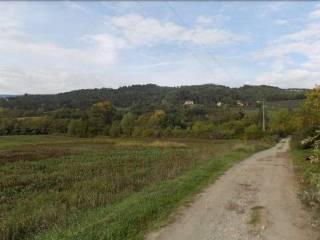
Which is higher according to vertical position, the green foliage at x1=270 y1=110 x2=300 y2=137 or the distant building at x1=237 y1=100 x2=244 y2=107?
the distant building at x1=237 y1=100 x2=244 y2=107

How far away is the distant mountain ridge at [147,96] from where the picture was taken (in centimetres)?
12904

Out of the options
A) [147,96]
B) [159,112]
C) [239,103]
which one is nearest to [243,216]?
[159,112]

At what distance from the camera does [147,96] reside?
15012 centimetres

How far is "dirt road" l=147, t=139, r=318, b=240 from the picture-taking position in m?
8.20

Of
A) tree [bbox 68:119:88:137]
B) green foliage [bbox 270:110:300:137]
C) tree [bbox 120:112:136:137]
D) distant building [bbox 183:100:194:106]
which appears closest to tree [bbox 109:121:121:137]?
tree [bbox 120:112:136:137]

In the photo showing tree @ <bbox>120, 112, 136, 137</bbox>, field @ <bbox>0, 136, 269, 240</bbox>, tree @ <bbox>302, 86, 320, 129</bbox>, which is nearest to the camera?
field @ <bbox>0, 136, 269, 240</bbox>

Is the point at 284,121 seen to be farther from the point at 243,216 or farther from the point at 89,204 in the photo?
the point at 243,216

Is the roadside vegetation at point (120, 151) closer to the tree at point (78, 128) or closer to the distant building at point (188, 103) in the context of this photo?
the tree at point (78, 128)

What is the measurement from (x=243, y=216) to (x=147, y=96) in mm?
140958

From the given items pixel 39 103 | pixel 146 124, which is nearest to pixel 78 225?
pixel 146 124

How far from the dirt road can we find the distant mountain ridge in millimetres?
104769

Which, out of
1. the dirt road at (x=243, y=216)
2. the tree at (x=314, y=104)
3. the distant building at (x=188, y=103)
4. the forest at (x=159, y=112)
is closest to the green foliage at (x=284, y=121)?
the forest at (x=159, y=112)

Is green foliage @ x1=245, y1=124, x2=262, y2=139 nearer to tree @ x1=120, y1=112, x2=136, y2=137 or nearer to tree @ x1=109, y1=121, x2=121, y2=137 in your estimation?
tree @ x1=120, y1=112, x2=136, y2=137

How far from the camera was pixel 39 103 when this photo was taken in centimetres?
14950
